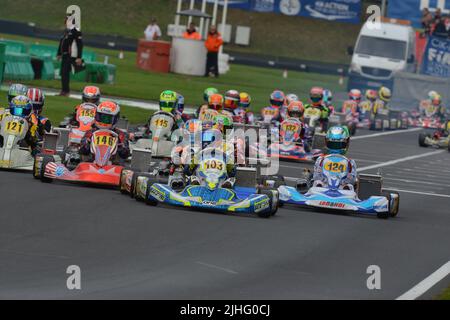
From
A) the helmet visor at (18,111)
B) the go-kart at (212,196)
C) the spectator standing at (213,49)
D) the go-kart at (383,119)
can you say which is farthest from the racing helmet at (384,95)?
the go-kart at (212,196)

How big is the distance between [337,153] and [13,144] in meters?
4.34

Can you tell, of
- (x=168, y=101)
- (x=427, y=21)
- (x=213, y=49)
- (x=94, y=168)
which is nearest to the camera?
(x=94, y=168)

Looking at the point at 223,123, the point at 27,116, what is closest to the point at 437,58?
the point at 223,123

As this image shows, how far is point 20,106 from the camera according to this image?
1906cm

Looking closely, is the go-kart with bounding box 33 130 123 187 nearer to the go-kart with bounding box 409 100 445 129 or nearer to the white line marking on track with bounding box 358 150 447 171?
the white line marking on track with bounding box 358 150 447 171

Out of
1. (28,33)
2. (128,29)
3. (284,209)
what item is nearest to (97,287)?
(284,209)

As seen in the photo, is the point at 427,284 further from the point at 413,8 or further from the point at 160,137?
the point at 413,8

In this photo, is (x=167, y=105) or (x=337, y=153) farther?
(x=167, y=105)

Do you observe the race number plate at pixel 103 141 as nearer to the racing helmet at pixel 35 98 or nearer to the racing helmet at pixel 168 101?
the racing helmet at pixel 35 98

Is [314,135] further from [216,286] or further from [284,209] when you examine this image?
[216,286]

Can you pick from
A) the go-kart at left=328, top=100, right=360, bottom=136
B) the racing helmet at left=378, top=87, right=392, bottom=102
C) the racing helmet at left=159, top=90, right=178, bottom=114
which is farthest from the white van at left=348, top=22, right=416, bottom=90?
the racing helmet at left=159, top=90, right=178, bottom=114

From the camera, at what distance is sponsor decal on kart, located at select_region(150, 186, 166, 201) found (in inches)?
641
